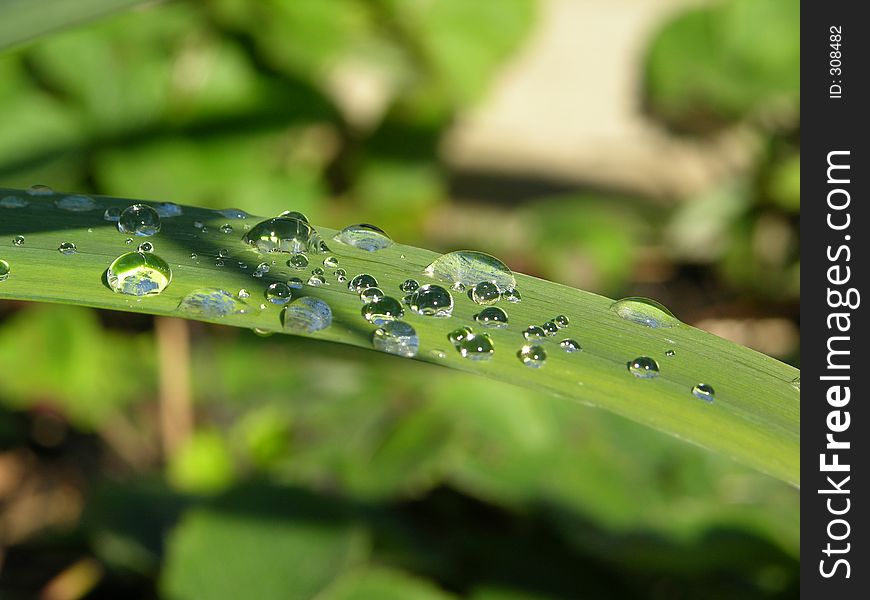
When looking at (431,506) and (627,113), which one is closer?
(431,506)

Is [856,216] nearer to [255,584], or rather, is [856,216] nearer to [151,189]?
[255,584]

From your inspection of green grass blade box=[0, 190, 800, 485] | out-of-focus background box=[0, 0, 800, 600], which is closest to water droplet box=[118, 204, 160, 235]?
green grass blade box=[0, 190, 800, 485]

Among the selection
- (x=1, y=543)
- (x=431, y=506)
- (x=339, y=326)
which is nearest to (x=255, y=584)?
(x=431, y=506)

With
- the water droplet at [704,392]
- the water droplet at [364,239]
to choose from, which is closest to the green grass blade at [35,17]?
the water droplet at [364,239]

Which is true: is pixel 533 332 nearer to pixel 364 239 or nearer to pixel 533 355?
pixel 533 355

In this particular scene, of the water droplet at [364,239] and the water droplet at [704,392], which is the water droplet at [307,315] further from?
the water droplet at [704,392]

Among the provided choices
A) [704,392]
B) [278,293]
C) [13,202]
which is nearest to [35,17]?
[13,202]

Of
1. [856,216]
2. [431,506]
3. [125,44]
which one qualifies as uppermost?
[125,44]

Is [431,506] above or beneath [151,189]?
beneath
